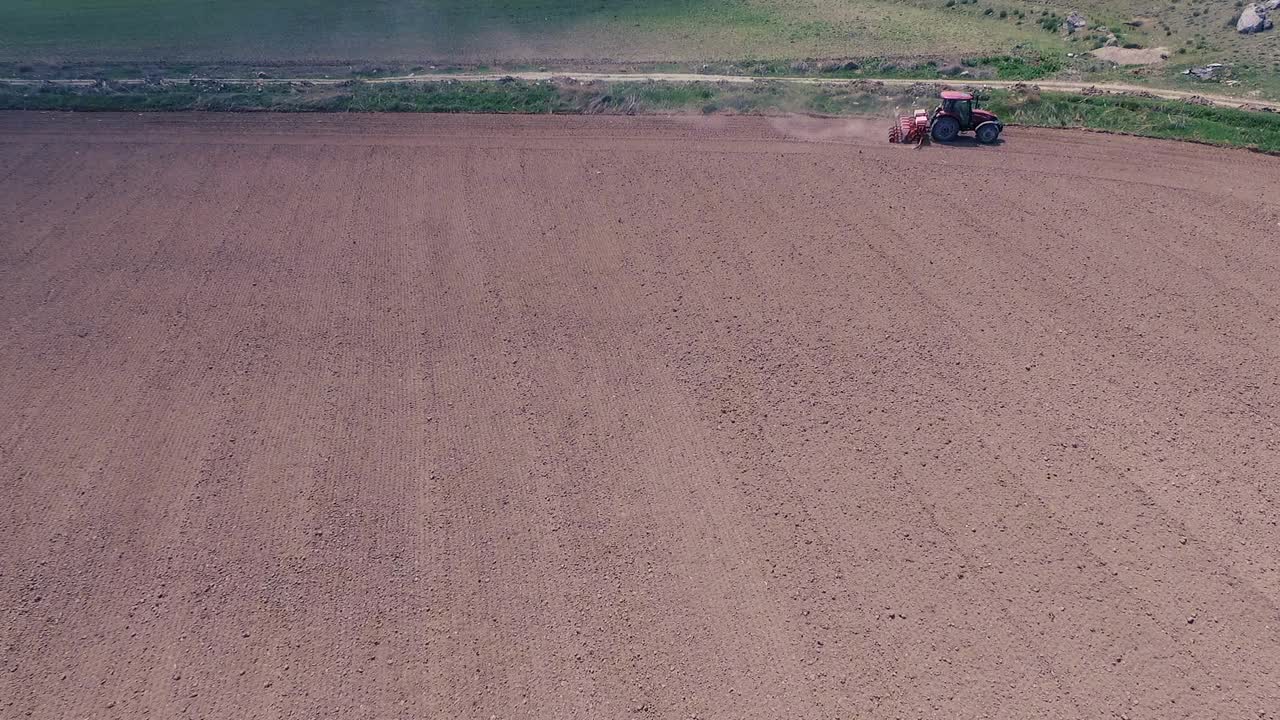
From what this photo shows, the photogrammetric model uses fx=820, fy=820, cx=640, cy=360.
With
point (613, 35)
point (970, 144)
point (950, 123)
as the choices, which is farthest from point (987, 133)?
point (613, 35)

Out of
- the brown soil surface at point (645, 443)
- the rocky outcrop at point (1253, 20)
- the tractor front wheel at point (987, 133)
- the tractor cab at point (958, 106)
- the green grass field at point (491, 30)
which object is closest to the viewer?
the brown soil surface at point (645, 443)

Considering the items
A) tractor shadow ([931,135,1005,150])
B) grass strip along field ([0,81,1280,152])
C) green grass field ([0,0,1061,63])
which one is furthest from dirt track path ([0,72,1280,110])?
tractor shadow ([931,135,1005,150])

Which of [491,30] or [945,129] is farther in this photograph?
[491,30]

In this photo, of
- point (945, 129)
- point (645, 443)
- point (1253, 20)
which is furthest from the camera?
point (1253, 20)

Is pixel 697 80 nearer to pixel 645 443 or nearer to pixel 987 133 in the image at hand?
pixel 987 133

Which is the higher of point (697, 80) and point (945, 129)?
point (697, 80)

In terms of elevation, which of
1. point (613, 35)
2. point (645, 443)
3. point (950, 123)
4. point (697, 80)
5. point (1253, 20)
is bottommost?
point (645, 443)

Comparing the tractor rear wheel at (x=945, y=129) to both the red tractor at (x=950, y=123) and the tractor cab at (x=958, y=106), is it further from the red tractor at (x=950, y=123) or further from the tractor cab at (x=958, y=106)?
the tractor cab at (x=958, y=106)

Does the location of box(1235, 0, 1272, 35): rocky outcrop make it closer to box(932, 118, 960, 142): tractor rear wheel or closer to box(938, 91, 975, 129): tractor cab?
box(938, 91, 975, 129): tractor cab

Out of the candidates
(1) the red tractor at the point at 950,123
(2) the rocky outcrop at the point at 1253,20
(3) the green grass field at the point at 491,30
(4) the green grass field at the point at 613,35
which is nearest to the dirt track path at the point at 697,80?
(4) the green grass field at the point at 613,35
